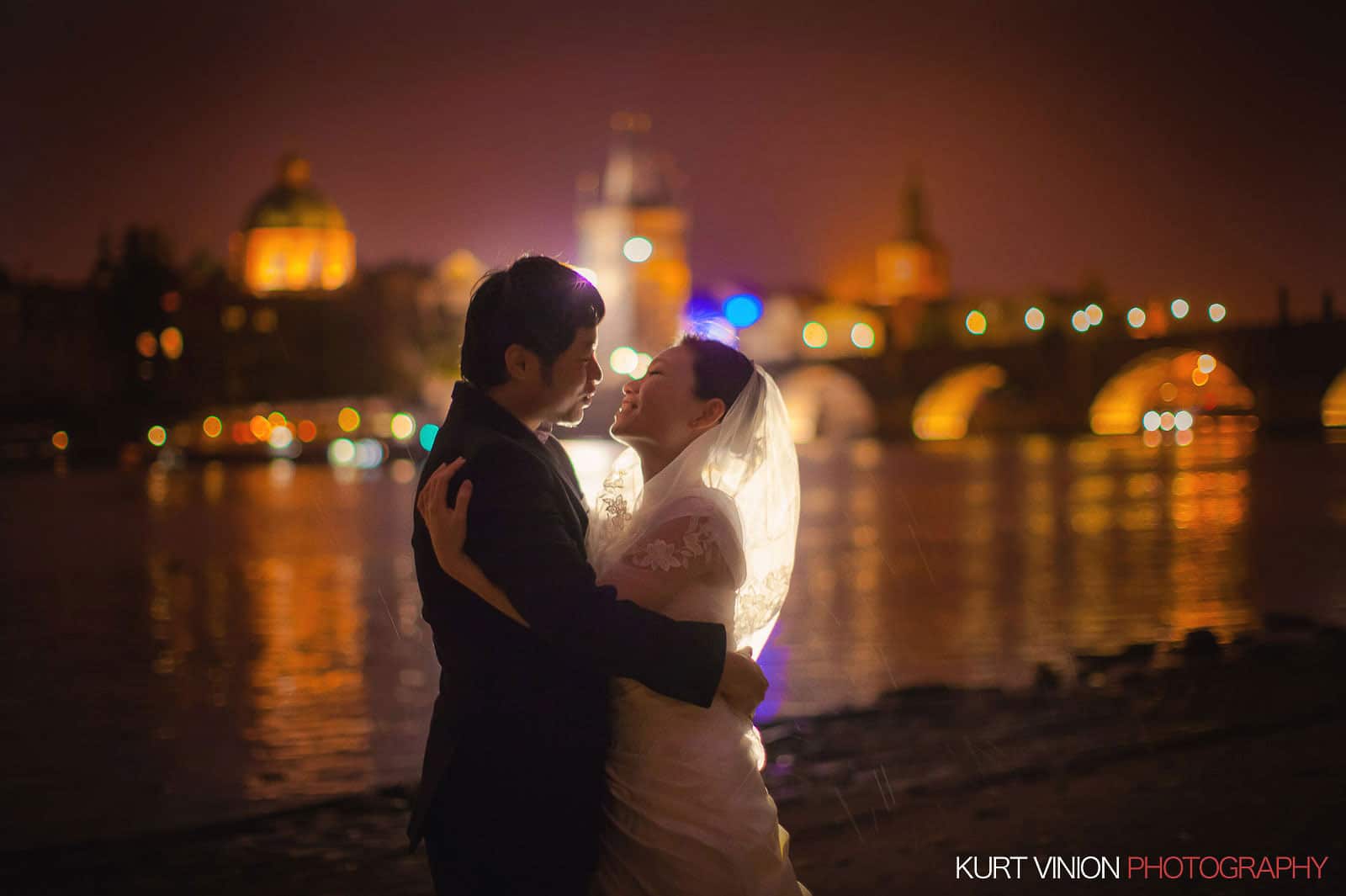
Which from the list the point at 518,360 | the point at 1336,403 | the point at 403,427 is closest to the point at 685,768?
the point at 518,360

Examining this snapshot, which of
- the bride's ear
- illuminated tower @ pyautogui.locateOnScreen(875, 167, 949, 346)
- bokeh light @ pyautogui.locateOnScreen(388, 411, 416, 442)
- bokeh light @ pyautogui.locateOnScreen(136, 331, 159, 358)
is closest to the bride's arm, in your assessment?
the bride's ear

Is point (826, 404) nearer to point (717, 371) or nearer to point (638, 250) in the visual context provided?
point (638, 250)

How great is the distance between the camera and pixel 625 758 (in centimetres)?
347

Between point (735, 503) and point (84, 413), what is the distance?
74.9 metres

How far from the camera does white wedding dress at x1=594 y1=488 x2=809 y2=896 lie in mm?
3418

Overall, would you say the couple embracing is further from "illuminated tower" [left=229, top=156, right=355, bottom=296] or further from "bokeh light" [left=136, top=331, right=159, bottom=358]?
"illuminated tower" [left=229, top=156, right=355, bottom=296]

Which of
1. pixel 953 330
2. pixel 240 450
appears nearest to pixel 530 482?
pixel 240 450

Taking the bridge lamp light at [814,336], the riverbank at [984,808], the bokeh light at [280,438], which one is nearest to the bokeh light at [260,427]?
the bokeh light at [280,438]

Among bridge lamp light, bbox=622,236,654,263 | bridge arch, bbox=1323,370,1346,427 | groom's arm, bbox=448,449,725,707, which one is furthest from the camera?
bridge lamp light, bbox=622,236,654,263

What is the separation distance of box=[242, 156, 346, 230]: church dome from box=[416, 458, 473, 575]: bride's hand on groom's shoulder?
120286mm

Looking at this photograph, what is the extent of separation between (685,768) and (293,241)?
121 metres

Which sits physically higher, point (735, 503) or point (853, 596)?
point (735, 503)

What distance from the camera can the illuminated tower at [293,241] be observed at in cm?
11962

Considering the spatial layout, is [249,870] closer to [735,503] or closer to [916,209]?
[735,503]
